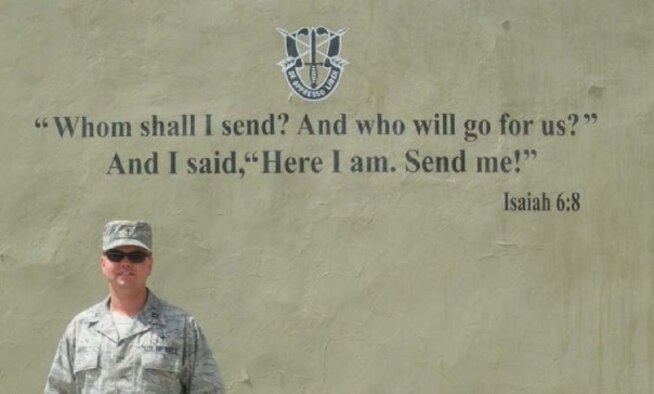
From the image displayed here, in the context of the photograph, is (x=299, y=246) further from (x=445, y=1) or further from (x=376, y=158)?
(x=445, y=1)

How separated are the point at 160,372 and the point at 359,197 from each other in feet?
7.03

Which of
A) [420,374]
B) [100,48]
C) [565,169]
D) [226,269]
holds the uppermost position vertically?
[100,48]

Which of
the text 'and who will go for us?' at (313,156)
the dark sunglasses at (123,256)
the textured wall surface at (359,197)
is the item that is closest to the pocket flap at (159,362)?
the dark sunglasses at (123,256)

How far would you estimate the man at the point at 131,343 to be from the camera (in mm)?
4723

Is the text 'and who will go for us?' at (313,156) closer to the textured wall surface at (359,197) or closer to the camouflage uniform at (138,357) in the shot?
the textured wall surface at (359,197)

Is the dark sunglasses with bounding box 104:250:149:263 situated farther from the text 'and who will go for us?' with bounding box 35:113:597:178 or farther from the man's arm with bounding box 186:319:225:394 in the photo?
the text 'and who will go for us?' with bounding box 35:113:597:178

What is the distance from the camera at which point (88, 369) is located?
4738 mm

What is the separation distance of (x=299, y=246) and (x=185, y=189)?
0.63m

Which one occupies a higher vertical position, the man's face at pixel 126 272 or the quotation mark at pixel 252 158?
the quotation mark at pixel 252 158

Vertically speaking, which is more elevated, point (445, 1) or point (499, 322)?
point (445, 1)

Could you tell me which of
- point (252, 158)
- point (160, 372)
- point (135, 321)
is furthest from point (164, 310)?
point (252, 158)

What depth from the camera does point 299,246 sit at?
21.8 ft

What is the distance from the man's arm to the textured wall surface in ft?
5.80

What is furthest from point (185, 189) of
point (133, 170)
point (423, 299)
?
point (423, 299)
